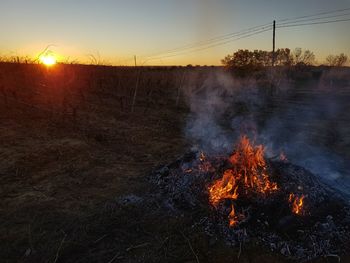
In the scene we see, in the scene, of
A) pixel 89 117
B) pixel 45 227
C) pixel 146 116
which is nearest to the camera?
pixel 45 227

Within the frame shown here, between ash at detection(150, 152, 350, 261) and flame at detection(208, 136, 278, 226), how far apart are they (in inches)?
5.5

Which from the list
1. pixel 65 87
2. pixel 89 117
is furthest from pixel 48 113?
pixel 65 87

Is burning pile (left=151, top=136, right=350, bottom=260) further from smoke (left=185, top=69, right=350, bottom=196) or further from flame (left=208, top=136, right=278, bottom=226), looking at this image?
smoke (left=185, top=69, right=350, bottom=196)

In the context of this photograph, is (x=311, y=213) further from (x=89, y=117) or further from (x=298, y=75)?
(x=298, y=75)

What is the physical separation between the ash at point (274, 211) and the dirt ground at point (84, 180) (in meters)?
0.30

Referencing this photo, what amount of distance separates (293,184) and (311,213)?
68 cm

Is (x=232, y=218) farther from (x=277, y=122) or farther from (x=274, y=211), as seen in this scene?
(x=277, y=122)

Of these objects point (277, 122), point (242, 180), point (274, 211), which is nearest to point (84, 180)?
point (242, 180)

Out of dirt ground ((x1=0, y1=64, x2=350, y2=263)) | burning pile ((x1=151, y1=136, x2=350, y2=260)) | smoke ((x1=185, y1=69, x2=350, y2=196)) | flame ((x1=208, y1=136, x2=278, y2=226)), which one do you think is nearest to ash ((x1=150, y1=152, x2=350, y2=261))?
burning pile ((x1=151, y1=136, x2=350, y2=260))

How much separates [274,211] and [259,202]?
298 millimetres

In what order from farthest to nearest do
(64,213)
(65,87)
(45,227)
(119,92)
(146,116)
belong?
(119,92), (65,87), (146,116), (64,213), (45,227)

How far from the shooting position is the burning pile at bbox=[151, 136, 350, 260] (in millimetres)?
5121

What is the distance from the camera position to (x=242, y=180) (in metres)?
6.14

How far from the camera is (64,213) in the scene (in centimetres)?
600
